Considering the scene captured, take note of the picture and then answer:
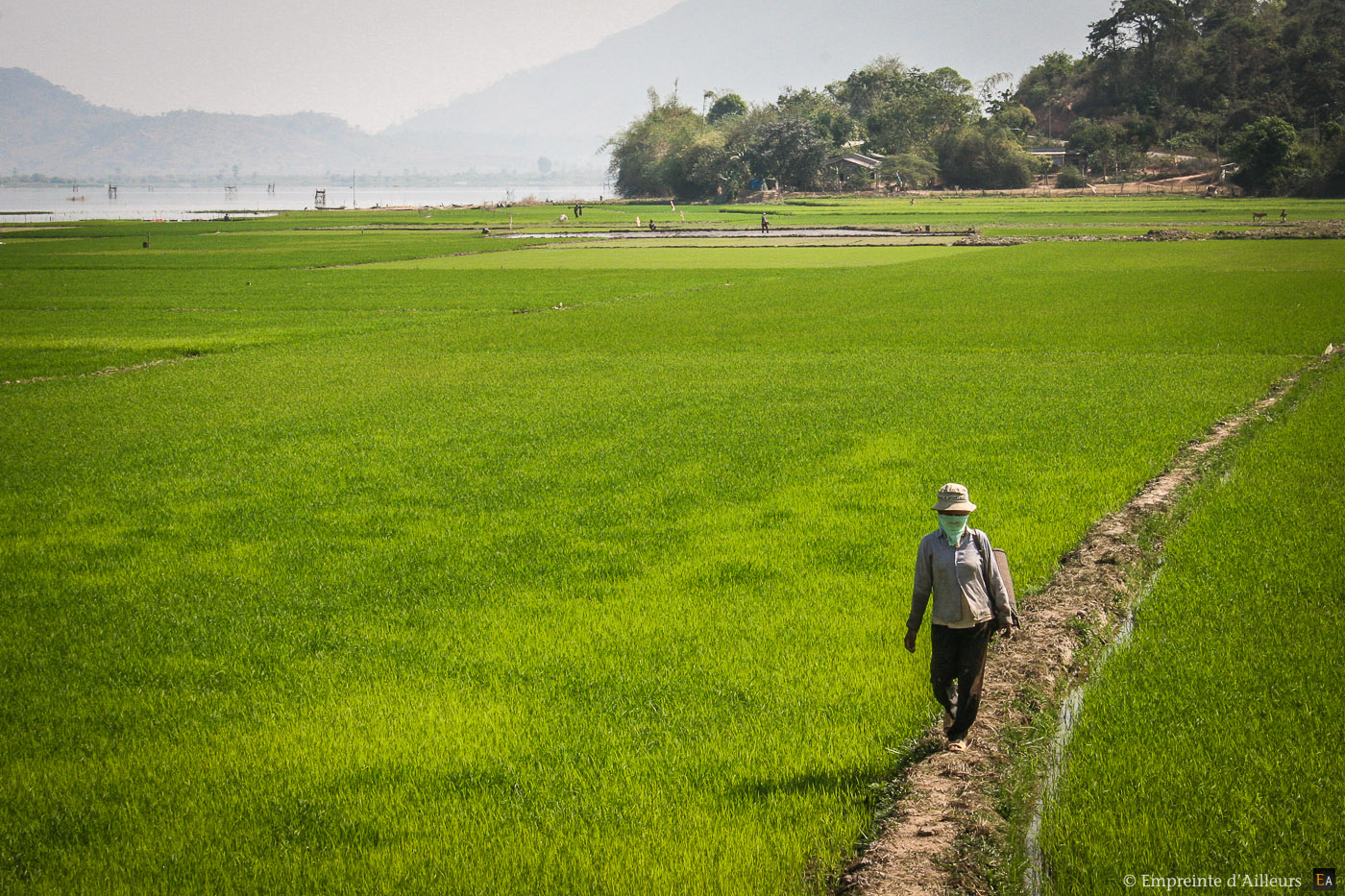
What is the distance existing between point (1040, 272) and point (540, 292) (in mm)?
18176

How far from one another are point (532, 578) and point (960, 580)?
4.41 metres

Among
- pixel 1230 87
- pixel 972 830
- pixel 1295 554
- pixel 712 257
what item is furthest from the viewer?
pixel 1230 87

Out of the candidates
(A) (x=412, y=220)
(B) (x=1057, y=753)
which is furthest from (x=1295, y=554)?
(A) (x=412, y=220)

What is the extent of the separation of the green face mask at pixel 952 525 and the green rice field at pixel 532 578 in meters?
1.32

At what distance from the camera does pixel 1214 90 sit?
117625 mm

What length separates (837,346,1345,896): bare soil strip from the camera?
472 cm

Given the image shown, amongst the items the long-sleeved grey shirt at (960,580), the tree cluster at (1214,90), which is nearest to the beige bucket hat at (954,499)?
the long-sleeved grey shirt at (960,580)

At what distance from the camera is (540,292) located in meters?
36.0

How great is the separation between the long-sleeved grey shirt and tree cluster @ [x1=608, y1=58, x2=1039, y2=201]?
117m

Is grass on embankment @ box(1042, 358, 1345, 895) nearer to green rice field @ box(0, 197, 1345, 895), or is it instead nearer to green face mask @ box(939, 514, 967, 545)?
green rice field @ box(0, 197, 1345, 895)

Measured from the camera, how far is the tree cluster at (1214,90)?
89.8m

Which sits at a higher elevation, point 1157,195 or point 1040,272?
point 1157,195

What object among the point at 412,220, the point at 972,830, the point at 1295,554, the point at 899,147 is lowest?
the point at 972,830

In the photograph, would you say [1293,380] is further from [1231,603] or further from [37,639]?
[37,639]
